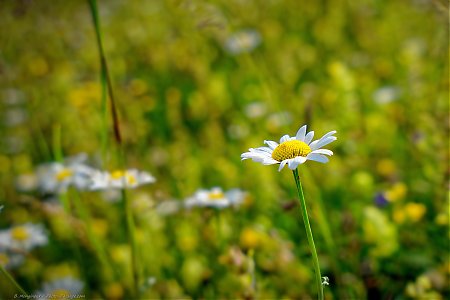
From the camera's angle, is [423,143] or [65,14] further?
[65,14]

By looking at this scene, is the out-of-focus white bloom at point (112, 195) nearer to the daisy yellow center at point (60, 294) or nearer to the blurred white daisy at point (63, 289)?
the blurred white daisy at point (63, 289)

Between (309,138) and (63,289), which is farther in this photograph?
(63,289)

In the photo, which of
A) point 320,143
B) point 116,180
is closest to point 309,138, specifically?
point 320,143

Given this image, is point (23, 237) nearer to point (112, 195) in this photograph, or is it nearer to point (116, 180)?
point (112, 195)

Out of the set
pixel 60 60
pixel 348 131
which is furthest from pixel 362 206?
pixel 60 60

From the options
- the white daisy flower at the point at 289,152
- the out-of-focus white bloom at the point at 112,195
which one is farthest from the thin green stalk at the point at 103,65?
the out-of-focus white bloom at the point at 112,195

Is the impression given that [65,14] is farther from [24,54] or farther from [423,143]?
[423,143]

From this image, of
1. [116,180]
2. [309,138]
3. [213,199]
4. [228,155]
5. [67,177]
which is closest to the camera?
[309,138]

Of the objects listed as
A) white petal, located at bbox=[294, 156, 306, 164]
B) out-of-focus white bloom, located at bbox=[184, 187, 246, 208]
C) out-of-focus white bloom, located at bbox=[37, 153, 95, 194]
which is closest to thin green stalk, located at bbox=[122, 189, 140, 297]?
out-of-focus white bloom, located at bbox=[184, 187, 246, 208]
